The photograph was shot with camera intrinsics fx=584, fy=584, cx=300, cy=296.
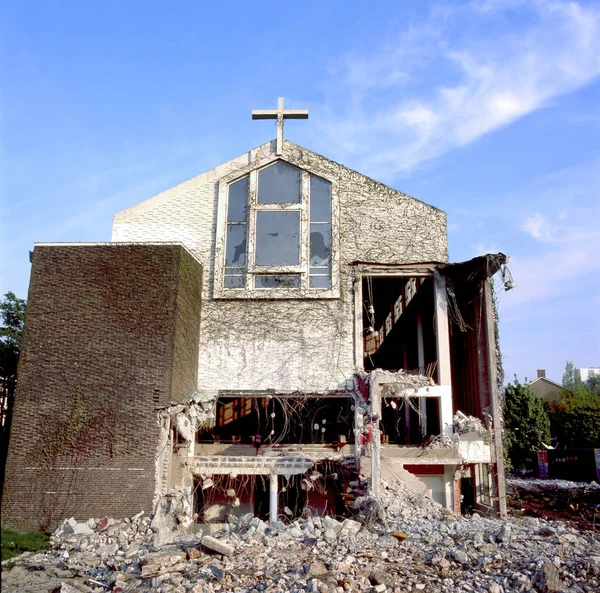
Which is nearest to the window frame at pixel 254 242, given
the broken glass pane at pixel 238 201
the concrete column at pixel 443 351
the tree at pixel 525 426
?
the broken glass pane at pixel 238 201

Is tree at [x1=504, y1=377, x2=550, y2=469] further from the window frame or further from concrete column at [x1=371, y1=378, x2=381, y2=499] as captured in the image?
concrete column at [x1=371, y1=378, x2=381, y2=499]

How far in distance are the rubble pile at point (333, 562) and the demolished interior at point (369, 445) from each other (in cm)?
243

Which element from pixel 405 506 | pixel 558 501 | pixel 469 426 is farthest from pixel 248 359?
pixel 558 501

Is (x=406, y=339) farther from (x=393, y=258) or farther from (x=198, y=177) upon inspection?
(x=198, y=177)

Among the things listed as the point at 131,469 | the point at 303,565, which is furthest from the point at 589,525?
the point at 131,469

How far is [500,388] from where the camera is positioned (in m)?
17.8

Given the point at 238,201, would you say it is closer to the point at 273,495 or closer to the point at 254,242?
the point at 254,242

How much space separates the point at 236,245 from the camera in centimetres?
1906

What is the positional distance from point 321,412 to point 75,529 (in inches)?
394

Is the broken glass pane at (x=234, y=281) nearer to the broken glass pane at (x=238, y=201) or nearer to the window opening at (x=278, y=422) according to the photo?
the broken glass pane at (x=238, y=201)

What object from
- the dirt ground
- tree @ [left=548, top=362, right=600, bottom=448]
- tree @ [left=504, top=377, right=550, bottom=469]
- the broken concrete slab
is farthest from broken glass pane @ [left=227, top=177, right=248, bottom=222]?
tree @ [left=548, top=362, right=600, bottom=448]

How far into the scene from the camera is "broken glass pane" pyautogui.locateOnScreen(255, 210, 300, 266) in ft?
61.6

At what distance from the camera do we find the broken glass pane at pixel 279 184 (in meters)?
19.4

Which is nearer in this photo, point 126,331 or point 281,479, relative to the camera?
point 126,331
